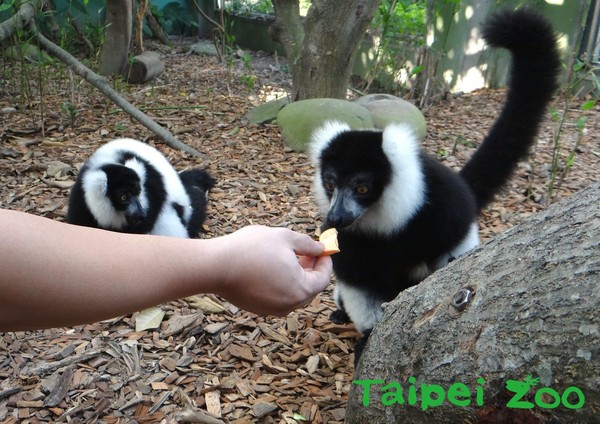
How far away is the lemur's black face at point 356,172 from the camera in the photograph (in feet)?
10.5

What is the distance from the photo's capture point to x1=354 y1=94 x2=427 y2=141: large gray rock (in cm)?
630

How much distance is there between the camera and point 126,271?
5.08 feet

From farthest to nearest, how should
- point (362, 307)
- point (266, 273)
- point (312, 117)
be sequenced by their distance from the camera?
point (312, 117) → point (362, 307) → point (266, 273)

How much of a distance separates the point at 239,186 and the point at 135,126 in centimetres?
210

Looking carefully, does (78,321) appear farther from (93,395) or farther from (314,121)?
(314,121)

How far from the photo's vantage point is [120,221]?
14.1 feet

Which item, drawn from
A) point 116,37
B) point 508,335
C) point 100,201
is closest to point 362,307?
point 508,335

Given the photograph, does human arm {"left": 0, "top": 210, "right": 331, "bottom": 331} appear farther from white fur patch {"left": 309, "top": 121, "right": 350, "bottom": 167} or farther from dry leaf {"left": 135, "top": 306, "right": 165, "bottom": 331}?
dry leaf {"left": 135, "top": 306, "right": 165, "bottom": 331}

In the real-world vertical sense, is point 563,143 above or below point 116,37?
below

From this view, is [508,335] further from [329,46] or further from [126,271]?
[329,46]

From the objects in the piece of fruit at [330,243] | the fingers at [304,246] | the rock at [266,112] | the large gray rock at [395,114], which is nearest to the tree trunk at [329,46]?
the rock at [266,112]

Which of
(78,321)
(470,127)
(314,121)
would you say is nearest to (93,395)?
(78,321)

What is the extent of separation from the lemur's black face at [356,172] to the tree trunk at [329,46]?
336 cm

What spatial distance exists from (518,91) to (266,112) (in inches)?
152
